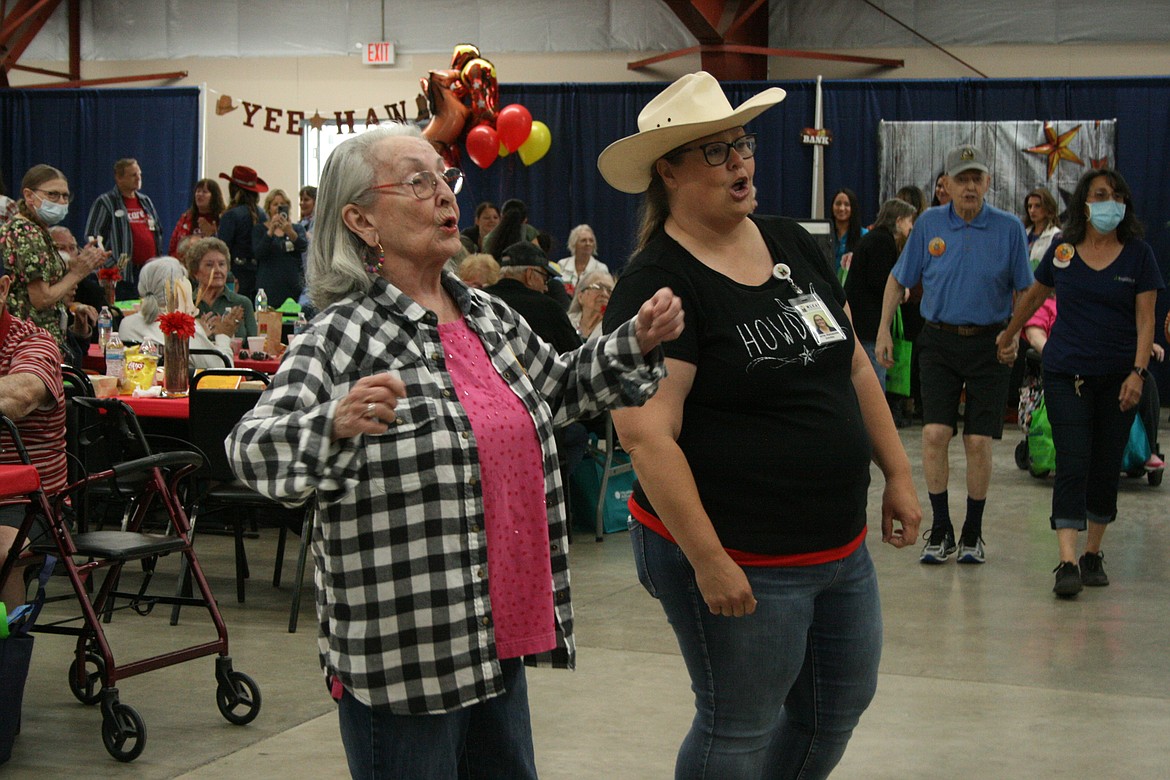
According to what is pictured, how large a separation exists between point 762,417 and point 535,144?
11.2 meters

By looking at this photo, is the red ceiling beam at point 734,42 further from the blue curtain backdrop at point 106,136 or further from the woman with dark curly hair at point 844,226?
the blue curtain backdrop at point 106,136

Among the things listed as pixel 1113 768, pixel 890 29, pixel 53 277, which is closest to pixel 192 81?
pixel 890 29

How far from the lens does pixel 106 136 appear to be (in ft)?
47.5

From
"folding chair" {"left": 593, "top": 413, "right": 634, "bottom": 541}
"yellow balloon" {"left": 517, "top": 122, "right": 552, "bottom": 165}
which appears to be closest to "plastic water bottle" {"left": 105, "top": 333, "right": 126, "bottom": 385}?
"folding chair" {"left": 593, "top": 413, "right": 634, "bottom": 541}

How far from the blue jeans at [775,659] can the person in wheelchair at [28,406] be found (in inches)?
90.9

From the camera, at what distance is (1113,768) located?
3438 mm

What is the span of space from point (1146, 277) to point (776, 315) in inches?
131

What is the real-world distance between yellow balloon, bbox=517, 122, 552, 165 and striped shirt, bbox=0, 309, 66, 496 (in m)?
9.22

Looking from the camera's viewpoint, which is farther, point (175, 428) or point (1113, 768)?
point (175, 428)

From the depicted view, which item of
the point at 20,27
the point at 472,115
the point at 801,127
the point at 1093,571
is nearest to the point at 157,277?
the point at 1093,571

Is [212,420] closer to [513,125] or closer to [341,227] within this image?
[341,227]

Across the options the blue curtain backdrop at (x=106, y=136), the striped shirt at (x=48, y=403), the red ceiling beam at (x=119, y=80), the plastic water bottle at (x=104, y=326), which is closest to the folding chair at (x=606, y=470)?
the plastic water bottle at (x=104, y=326)

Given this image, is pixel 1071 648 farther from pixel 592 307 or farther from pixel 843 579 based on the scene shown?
pixel 592 307

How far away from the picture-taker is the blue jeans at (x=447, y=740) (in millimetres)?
1911
